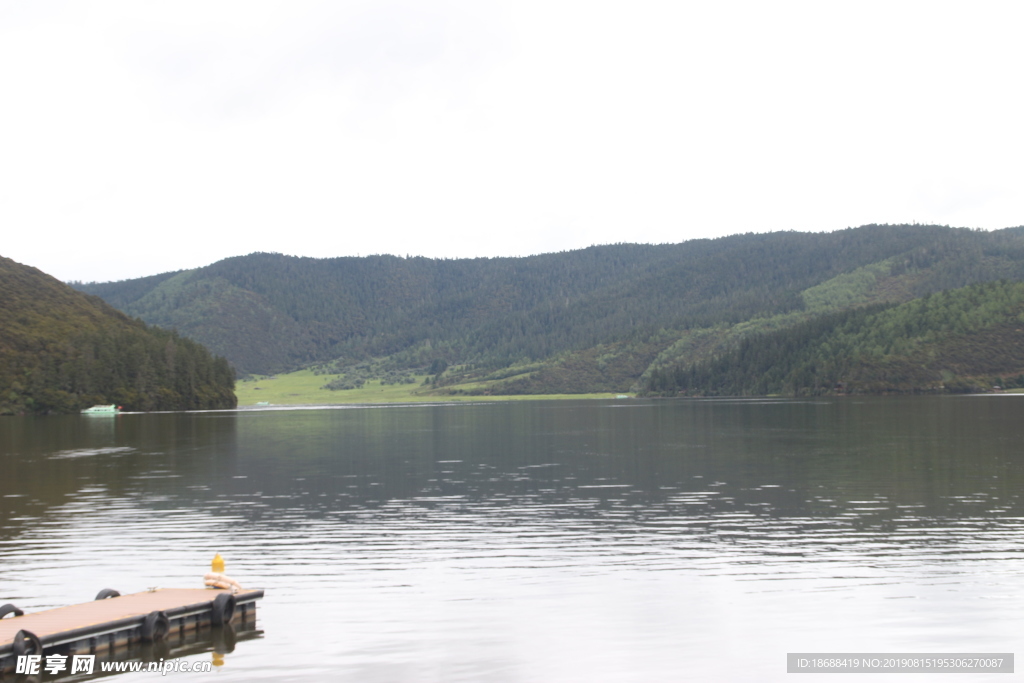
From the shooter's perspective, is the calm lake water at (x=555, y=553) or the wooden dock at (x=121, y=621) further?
the calm lake water at (x=555, y=553)

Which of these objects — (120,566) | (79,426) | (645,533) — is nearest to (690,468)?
(645,533)

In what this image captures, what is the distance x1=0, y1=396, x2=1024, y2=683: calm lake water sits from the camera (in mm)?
27438

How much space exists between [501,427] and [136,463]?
223ft

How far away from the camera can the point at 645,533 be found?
4584 cm

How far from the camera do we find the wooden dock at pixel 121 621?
84.1ft

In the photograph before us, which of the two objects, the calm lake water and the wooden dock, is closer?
the wooden dock

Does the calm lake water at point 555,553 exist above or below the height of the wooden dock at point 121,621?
below

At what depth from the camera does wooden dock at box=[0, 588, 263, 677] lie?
25641mm

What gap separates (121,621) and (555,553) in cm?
1924

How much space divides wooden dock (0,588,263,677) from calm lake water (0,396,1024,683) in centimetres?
136

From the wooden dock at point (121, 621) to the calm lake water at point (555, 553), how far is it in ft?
4.47

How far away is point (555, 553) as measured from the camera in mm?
41156

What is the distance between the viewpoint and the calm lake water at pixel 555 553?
1080 inches

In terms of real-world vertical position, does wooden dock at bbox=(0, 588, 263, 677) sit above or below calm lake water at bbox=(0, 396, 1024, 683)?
above
